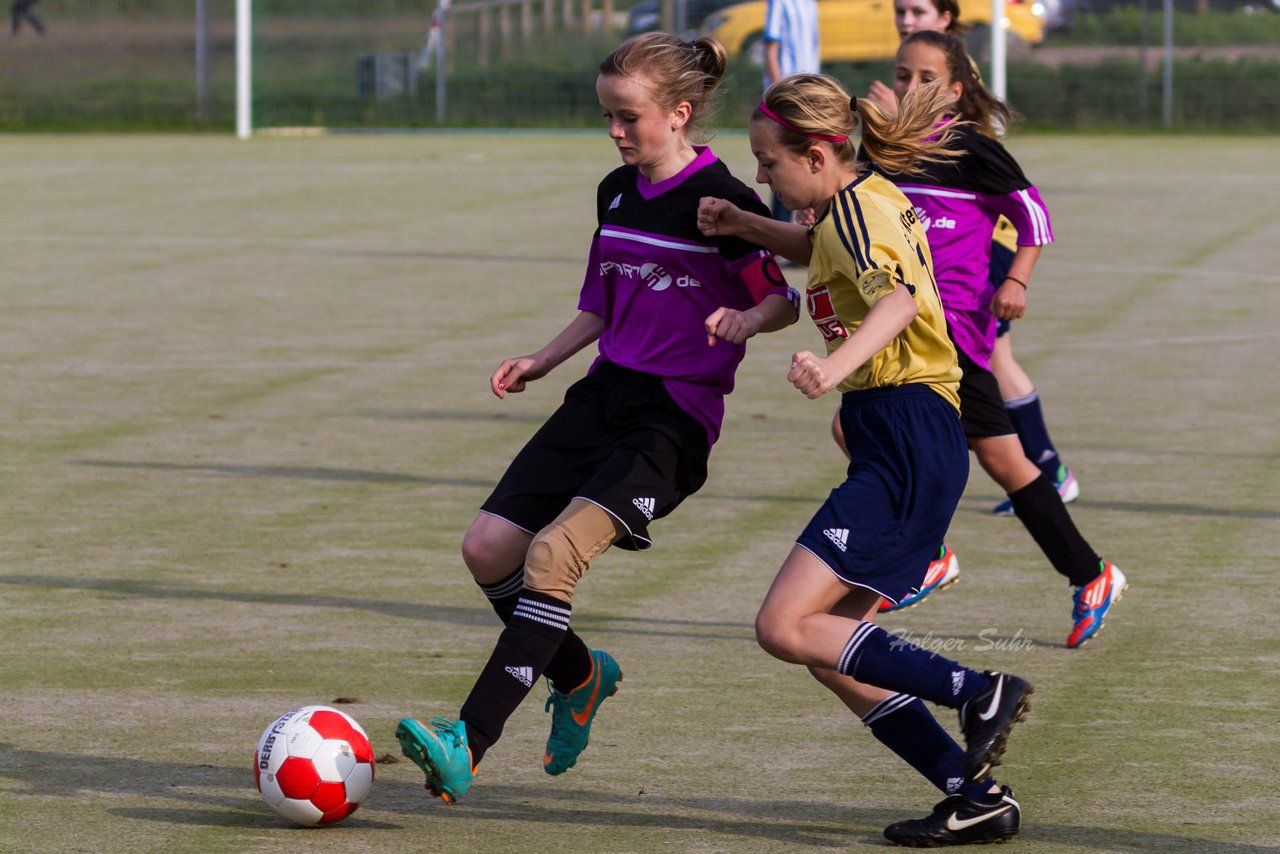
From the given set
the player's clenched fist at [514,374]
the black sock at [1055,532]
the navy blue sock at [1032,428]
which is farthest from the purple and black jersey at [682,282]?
the navy blue sock at [1032,428]

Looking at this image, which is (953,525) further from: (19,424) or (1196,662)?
(19,424)

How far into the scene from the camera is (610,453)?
193 inches

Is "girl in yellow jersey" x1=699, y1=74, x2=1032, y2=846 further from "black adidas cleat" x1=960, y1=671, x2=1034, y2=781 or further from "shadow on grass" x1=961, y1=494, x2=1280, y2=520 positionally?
"shadow on grass" x1=961, y1=494, x2=1280, y2=520

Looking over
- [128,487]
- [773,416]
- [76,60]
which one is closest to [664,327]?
[128,487]

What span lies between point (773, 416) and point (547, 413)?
3.56 feet

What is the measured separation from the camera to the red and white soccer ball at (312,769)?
4.56m

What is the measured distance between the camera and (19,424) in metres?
9.68

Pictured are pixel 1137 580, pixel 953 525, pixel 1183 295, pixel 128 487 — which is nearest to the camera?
pixel 1137 580

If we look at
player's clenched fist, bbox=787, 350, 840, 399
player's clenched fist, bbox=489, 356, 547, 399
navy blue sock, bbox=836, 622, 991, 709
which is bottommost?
navy blue sock, bbox=836, 622, 991, 709

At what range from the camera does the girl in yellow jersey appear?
4406 millimetres

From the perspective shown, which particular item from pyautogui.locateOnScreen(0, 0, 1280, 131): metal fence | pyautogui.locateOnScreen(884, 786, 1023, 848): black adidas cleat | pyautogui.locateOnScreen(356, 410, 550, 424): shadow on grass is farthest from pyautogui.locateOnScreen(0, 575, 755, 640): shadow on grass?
pyautogui.locateOnScreen(0, 0, 1280, 131): metal fence

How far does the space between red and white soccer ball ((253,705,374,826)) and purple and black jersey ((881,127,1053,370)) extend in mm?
2519

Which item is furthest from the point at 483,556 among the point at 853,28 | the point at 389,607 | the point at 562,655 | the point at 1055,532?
the point at 853,28

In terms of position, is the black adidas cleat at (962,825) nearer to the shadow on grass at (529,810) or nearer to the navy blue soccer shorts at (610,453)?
the shadow on grass at (529,810)
